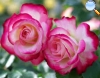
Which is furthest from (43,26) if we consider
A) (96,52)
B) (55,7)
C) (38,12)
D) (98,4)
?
(55,7)

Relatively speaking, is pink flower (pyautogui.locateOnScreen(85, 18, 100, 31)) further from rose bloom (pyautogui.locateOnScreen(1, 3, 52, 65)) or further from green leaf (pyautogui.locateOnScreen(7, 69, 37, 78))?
rose bloom (pyautogui.locateOnScreen(1, 3, 52, 65))

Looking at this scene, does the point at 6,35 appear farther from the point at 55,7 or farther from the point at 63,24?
the point at 55,7

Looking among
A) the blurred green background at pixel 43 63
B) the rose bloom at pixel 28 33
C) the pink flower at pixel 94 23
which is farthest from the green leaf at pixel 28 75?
the pink flower at pixel 94 23

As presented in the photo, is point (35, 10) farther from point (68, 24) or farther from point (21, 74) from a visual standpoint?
point (21, 74)

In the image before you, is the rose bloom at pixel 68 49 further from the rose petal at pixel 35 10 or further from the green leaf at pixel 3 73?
the green leaf at pixel 3 73

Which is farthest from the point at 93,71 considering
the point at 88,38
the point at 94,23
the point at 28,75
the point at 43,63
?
the point at 94,23

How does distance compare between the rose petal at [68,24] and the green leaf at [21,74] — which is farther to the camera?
the green leaf at [21,74]
